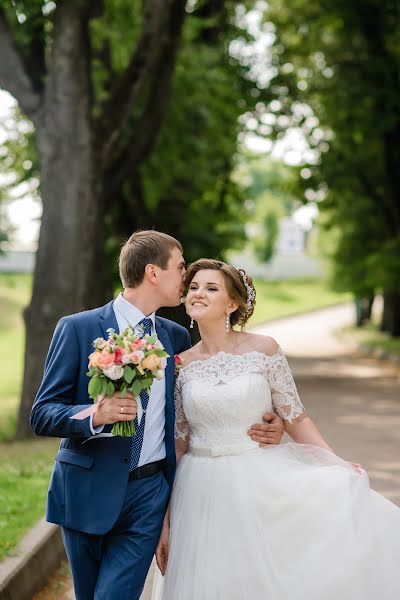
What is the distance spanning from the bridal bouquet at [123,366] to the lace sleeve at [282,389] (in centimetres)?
112

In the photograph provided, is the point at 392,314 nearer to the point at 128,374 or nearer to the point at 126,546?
the point at 126,546

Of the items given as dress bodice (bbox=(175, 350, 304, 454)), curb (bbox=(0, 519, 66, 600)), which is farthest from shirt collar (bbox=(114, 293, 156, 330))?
curb (bbox=(0, 519, 66, 600))

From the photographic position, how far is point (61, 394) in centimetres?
432

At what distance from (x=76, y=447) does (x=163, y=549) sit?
830 millimetres

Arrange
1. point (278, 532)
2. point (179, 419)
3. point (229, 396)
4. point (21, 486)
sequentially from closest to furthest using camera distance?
point (278, 532) → point (229, 396) → point (179, 419) → point (21, 486)

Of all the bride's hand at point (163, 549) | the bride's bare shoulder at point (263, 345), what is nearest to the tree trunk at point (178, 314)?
the bride's bare shoulder at point (263, 345)

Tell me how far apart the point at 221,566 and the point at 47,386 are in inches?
50.9

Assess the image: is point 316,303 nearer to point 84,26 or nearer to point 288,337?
point 288,337

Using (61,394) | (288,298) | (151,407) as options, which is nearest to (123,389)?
(61,394)

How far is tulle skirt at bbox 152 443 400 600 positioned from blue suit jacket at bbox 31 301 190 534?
0.73 metres

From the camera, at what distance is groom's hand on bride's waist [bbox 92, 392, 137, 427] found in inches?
159

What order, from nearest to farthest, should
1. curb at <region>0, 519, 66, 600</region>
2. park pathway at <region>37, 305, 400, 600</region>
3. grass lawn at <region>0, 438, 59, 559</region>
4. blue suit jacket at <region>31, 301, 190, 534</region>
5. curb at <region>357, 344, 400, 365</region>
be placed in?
blue suit jacket at <region>31, 301, 190, 534</region>, curb at <region>0, 519, 66, 600</region>, grass lawn at <region>0, 438, 59, 559</region>, park pathway at <region>37, 305, 400, 600</region>, curb at <region>357, 344, 400, 365</region>

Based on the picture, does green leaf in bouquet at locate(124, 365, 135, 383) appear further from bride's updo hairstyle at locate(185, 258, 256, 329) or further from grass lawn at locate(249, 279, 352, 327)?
grass lawn at locate(249, 279, 352, 327)

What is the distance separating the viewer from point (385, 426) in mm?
14117
